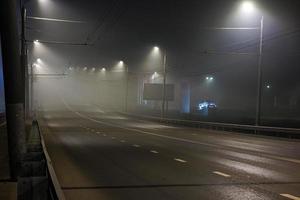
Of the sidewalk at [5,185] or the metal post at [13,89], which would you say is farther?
the metal post at [13,89]

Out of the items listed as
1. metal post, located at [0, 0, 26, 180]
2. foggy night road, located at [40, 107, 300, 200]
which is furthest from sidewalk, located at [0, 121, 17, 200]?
foggy night road, located at [40, 107, 300, 200]

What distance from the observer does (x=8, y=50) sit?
1123cm

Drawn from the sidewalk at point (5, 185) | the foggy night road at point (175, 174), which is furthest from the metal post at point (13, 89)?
the foggy night road at point (175, 174)

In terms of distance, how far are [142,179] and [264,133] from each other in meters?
24.3

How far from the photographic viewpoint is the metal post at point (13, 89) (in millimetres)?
11148

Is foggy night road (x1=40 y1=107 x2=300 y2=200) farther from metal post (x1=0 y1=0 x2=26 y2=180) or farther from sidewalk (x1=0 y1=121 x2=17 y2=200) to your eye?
metal post (x1=0 y1=0 x2=26 y2=180)

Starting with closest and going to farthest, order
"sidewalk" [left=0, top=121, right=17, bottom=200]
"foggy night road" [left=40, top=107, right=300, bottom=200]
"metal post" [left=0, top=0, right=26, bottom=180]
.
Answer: "sidewalk" [left=0, top=121, right=17, bottom=200] → "foggy night road" [left=40, top=107, right=300, bottom=200] → "metal post" [left=0, top=0, right=26, bottom=180]

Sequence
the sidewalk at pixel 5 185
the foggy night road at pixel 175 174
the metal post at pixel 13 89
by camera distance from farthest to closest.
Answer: the metal post at pixel 13 89 < the foggy night road at pixel 175 174 < the sidewalk at pixel 5 185

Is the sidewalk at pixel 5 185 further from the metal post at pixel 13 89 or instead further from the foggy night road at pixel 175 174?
the foggy night road at pixel 175 174

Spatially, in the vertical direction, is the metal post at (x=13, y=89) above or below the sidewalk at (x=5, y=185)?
above

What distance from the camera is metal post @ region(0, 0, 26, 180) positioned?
11.1m

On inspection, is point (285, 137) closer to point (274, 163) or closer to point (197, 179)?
point (274, 163)

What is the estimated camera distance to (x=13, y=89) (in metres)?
11.5

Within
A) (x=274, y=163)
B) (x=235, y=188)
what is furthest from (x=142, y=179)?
(x=274, y=163)
